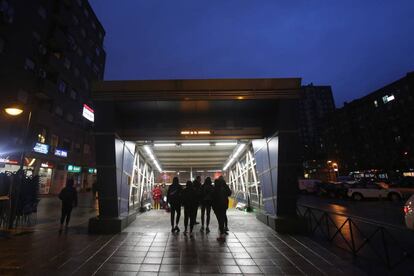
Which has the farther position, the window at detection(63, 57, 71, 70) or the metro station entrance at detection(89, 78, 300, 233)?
the window at detection(63, 57, 71, 70)

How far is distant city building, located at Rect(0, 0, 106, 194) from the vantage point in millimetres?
22292

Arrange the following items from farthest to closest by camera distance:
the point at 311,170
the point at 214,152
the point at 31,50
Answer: the point at 311,170 → the point at 31,50 → the point at 214,152

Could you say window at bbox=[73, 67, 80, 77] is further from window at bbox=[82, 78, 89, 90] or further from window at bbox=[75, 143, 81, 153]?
window at bbox=[75, 143, 81, 153]

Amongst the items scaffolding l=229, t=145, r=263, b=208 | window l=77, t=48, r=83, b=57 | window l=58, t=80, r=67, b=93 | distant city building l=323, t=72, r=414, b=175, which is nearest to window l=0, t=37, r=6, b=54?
window l=58, t=80, r=67, b=93

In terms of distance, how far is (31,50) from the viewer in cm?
2561

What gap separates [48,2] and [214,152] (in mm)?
30967

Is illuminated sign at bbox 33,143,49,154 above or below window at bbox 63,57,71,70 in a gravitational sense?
below

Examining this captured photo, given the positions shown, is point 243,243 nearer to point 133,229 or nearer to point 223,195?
point 223,195

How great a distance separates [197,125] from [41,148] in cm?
2364

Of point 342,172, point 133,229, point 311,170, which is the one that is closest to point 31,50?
point 133,229

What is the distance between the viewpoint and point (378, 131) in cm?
6544

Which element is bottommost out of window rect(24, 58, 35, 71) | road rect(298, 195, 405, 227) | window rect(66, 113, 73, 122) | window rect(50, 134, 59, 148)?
road rect(298, 195, 405, 227)

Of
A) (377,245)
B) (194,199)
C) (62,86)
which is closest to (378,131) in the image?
A: (377,245)

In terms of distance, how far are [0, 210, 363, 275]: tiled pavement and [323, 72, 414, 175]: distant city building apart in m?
64.5
